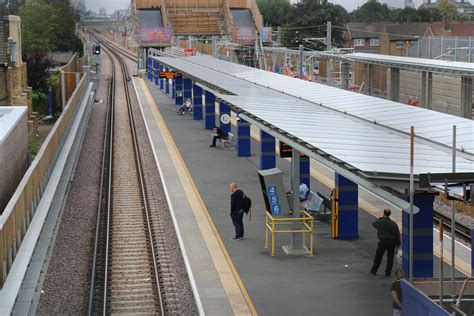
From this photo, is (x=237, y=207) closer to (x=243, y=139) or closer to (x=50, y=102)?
(x=243, y=139)

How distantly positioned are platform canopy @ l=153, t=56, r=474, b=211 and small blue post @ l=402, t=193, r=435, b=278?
1.00m

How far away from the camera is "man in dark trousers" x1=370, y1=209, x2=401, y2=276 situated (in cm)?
1392

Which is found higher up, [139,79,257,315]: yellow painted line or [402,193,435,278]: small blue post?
[402,193,435,278]: small blue post

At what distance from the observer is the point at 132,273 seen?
50.5 ft

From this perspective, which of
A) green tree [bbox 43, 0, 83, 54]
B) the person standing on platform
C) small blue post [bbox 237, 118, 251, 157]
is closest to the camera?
the person standing on platform

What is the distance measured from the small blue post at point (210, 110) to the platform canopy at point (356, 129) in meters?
7.40

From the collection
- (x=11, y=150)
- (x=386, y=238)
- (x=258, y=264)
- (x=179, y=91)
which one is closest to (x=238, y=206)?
(x=258, y=264)

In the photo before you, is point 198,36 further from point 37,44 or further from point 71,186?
point 71,186

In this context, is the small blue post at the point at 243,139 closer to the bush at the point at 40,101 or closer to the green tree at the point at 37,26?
the bush at the point at 40,101

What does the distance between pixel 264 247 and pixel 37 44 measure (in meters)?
51.9

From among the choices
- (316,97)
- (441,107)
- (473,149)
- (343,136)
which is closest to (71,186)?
(316,97)

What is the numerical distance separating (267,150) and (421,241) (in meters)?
10.5

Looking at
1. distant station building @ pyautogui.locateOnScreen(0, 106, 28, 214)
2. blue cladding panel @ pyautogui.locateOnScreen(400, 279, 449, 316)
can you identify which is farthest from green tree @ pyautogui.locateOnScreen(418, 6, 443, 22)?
blue cladding panel @ pyautogui.locateOnScreen(400, 279, 449, 316)

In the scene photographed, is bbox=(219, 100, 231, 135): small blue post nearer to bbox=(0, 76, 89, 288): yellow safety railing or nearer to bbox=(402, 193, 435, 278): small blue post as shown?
bbox=(0, 76, 89, 288): yellow safety railing
